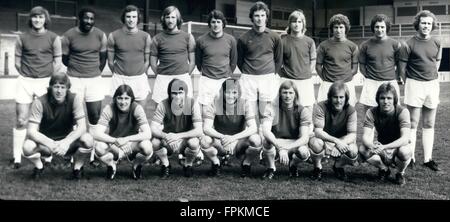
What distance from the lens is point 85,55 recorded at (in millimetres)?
4586

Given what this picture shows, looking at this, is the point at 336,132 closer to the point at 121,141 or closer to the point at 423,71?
the point at 423,71

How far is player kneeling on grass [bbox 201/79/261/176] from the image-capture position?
4422mm

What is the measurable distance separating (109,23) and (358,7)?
26.0 ft

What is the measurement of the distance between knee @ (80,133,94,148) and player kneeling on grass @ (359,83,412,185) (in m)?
2.61

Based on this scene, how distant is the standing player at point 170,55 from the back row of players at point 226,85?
1cm

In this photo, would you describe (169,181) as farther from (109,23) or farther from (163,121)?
(109,23)

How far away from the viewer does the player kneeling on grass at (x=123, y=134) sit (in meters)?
4.18

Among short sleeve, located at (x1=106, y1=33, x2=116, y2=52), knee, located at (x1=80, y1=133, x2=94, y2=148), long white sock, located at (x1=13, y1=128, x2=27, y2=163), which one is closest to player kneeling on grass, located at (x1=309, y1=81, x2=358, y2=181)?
knee, located at (x1=80, y1=133, x2=94, y2=148)

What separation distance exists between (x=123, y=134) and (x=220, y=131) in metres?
0.98

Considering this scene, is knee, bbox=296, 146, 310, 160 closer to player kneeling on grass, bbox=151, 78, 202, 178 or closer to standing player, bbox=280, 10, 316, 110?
standing player, bbox=280, 10, 316, 110

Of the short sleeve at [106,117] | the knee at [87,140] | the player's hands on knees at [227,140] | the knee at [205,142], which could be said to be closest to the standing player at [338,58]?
the player's hands on knees at [227,140]

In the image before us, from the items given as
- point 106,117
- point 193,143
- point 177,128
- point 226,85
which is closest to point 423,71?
point 226,85

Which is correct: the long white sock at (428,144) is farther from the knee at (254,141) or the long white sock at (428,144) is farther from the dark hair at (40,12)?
the dark hair at (40,12)
